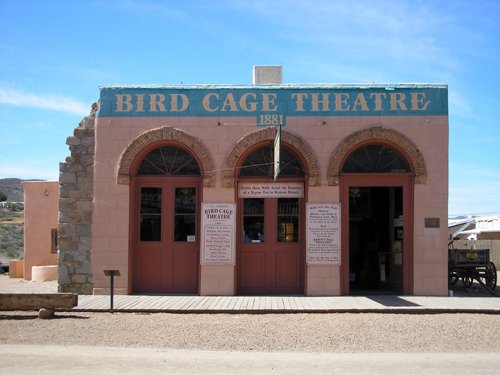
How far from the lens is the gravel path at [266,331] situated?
8.82m

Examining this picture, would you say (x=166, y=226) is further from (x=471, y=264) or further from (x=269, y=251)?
(x=471, y=264)

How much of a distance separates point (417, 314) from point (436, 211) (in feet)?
9.75

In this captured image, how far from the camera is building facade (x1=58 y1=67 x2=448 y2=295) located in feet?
44.5

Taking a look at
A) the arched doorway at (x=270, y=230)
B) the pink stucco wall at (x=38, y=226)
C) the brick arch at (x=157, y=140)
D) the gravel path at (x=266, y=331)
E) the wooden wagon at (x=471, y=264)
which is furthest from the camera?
the pink stucco wall at (x=38, y=226)

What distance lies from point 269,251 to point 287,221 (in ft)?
2.66

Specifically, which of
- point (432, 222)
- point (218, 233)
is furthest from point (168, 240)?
point (432, 222)

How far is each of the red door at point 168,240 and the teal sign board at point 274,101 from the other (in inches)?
67.5

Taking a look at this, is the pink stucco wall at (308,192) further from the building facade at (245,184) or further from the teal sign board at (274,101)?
the teal sign board at (274,101)

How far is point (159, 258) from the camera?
13938 millimetres

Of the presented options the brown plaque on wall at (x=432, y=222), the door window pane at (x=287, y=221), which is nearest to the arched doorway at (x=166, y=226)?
the door window pane at (x=287, y=221)

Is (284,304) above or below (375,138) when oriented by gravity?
below

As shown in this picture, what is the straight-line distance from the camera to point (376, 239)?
1605 centimetres

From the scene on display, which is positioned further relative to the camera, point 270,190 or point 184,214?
point 184,214

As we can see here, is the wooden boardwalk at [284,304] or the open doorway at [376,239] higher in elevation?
the open doorway at [376,239]
